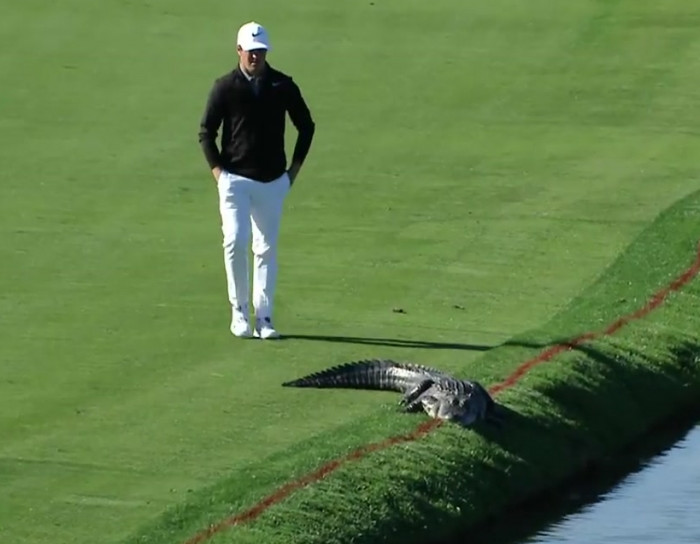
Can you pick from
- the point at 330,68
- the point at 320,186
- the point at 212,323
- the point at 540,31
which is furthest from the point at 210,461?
the point at 540,31

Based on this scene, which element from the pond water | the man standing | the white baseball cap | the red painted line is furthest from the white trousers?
the pond water

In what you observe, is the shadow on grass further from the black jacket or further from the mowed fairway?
the black jacket

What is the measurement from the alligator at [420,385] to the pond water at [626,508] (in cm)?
54

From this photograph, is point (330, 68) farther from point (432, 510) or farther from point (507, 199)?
point (432, 510)

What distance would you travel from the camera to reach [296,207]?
15125 millimetres

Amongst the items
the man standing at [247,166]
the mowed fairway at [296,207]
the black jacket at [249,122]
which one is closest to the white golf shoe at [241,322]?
the man standing at [247,166]

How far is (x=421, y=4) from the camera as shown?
2089 cm

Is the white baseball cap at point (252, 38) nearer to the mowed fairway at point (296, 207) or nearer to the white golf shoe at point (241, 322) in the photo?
the white golf shoe at point (241, 322)

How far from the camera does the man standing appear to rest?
11.8m

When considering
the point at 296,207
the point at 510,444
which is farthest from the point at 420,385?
the point at 296,207

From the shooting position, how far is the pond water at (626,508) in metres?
9.77

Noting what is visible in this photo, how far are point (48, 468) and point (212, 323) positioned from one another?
3.12m

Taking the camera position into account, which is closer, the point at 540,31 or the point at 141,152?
the point at 141,152

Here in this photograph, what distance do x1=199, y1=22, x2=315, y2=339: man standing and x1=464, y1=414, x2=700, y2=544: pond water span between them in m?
2.15
